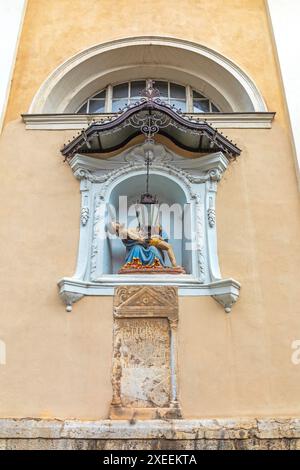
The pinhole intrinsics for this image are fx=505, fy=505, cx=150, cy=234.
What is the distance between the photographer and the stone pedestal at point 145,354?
547 centimetres

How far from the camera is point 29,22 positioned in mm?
8703

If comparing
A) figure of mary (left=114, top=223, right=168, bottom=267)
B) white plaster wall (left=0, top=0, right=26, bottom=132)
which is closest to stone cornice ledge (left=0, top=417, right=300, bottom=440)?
figure of mary (left=114, top=223, right=168, bottom=267)

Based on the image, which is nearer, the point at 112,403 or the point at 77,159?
the point at 112,403

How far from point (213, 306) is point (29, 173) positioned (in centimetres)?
310

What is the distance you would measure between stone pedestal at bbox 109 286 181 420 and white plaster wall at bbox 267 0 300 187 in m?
2.76

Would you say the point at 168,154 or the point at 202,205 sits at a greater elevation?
the point at 168,154

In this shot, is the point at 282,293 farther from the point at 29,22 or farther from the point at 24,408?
the point at 29,22

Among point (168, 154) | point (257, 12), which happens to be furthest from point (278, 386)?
point (257, 12)

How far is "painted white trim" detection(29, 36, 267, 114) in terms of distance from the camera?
25.9 feet

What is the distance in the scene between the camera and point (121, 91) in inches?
341

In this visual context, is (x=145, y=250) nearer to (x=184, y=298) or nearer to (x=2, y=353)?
(x=184, y=298)

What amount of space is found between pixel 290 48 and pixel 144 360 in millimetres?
5434

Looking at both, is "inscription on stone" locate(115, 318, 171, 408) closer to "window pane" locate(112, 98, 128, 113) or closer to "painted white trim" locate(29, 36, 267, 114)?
"painted white trim" locate(29, 36, 267, 114)
